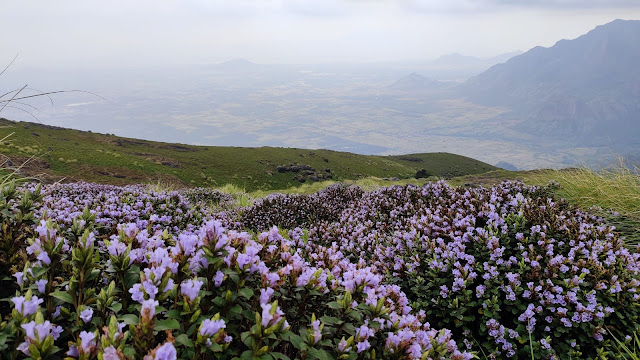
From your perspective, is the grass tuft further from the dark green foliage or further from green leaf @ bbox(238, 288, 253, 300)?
the dark green foliage

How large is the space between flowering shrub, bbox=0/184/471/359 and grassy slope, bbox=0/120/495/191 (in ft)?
121

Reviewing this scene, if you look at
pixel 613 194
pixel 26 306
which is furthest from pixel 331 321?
pixel 613 194

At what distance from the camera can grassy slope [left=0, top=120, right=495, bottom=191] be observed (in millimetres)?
43156


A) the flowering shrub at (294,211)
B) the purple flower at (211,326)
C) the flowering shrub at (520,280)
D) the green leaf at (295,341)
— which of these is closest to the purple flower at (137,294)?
the purple flower at (211,326)

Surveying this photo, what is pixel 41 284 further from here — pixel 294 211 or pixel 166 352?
pixel 294 211

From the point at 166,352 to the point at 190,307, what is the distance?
41cm

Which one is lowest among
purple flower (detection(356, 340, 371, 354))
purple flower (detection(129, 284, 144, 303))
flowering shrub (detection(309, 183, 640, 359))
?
flowering shrub (detection(309, 183, 640, 359))

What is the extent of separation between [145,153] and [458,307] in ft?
222

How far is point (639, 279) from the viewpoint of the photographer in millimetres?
4816

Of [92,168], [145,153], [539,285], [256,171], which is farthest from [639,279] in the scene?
[145,153]

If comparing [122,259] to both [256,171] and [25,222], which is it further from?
[256,171]

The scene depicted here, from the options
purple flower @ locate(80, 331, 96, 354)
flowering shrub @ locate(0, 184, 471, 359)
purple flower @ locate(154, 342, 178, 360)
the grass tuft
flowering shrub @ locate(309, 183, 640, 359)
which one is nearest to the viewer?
purple flower @ locate(154, 342, 178, 360)

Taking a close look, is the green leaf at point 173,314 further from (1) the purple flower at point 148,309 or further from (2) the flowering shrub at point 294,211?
(2) the flowering shrub at point 294,211

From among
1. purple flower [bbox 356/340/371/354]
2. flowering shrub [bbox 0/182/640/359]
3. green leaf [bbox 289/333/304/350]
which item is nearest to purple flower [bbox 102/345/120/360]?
flowering shrub [bbox 0/182/640/359]
